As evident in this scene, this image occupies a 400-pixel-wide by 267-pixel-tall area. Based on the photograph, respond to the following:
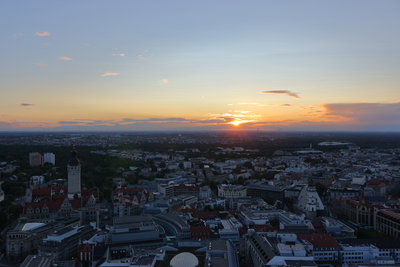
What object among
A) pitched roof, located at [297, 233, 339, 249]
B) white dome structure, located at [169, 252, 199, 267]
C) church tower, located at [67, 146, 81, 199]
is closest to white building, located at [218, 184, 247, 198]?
church tower, located at [67, 146, 81, 199]

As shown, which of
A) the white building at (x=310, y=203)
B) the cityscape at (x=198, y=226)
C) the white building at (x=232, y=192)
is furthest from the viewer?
the white building at (x=232, y=192)

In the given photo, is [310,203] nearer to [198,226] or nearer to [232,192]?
[232,192]

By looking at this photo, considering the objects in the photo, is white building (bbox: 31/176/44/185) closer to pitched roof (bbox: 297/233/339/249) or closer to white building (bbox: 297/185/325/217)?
white building (bbox: 297/185/325/217)

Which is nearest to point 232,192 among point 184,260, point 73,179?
point 73,179

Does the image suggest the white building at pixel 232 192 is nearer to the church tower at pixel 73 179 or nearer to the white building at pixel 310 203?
the white building at pixel 310 203

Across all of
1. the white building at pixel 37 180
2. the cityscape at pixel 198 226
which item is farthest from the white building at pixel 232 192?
the white building at pixel 37 180

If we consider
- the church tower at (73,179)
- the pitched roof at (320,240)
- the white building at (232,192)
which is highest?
the church tower at (73,179)

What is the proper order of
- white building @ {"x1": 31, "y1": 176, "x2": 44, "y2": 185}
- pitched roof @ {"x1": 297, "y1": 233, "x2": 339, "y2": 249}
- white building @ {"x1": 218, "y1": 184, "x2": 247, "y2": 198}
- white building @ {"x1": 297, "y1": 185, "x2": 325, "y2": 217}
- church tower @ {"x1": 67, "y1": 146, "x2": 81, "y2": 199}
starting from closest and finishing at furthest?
pitched roof @ {"x1": 297, "y1": 233, "x2": 339, "y2": 249} → white building @ {"x1": 297, "y1": 185, "x2": 325, "y2": 217} → church tower @ {"x1": 67, "y1": 146, "x2": 81, "y2": 199} → white building @ {"x1": 218, "y1": 184, "x2": 247, "y2": 198} → white building @ {"x1": 31, "y1": 176, "x2": 44, "y2": 185}

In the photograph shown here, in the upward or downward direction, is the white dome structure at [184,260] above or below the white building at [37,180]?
above

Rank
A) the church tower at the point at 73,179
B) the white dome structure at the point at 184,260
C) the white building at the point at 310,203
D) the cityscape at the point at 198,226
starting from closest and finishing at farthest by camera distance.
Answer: the white dome structure at the point at 184,260 < the cityscape at the point at 198,226 < the white building at the point at 310,203 < the church tower at the point at 73,179
